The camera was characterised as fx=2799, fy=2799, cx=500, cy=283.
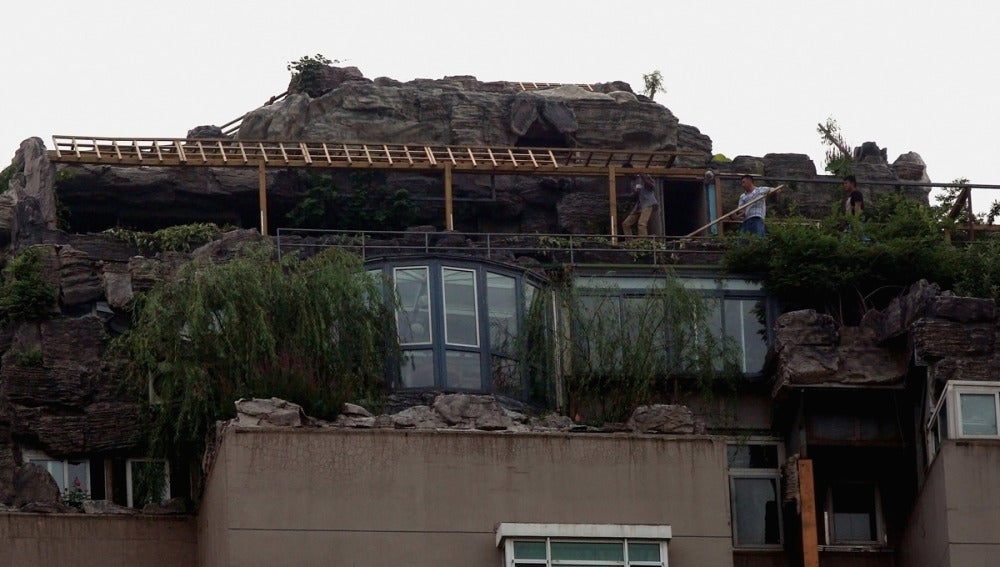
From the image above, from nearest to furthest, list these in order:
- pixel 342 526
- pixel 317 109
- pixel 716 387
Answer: pixel 342 526 → pixel 716 387 → pixel 317 109

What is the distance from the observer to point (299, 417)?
141 ft

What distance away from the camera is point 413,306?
46562 millimetres

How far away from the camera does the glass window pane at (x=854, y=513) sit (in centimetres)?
4750

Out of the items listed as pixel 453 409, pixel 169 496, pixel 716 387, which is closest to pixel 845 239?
pixel 716 387

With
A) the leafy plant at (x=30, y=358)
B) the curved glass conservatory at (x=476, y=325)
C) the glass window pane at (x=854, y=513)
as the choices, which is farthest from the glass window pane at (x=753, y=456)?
the leafy plant at (x=30, y=358)

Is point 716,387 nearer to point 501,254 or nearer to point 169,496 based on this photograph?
point 501,254

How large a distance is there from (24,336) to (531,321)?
8.83m

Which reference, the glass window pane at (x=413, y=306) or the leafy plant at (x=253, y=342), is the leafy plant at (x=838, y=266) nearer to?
the glass window pane at (x=413, y=306)

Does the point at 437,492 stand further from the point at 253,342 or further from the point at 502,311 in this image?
the point at 502,311

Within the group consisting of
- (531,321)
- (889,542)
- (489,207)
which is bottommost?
(889,542)

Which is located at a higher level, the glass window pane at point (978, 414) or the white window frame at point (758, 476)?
the glass window pane at point (978, 414)

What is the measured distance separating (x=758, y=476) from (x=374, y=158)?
11850 mm

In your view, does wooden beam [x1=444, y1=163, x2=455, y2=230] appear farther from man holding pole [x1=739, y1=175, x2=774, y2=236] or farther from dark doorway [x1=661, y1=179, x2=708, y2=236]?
man holding pole [x1=739, y1=175, x2=774, y2=236]

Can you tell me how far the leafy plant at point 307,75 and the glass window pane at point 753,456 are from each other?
1605cm
